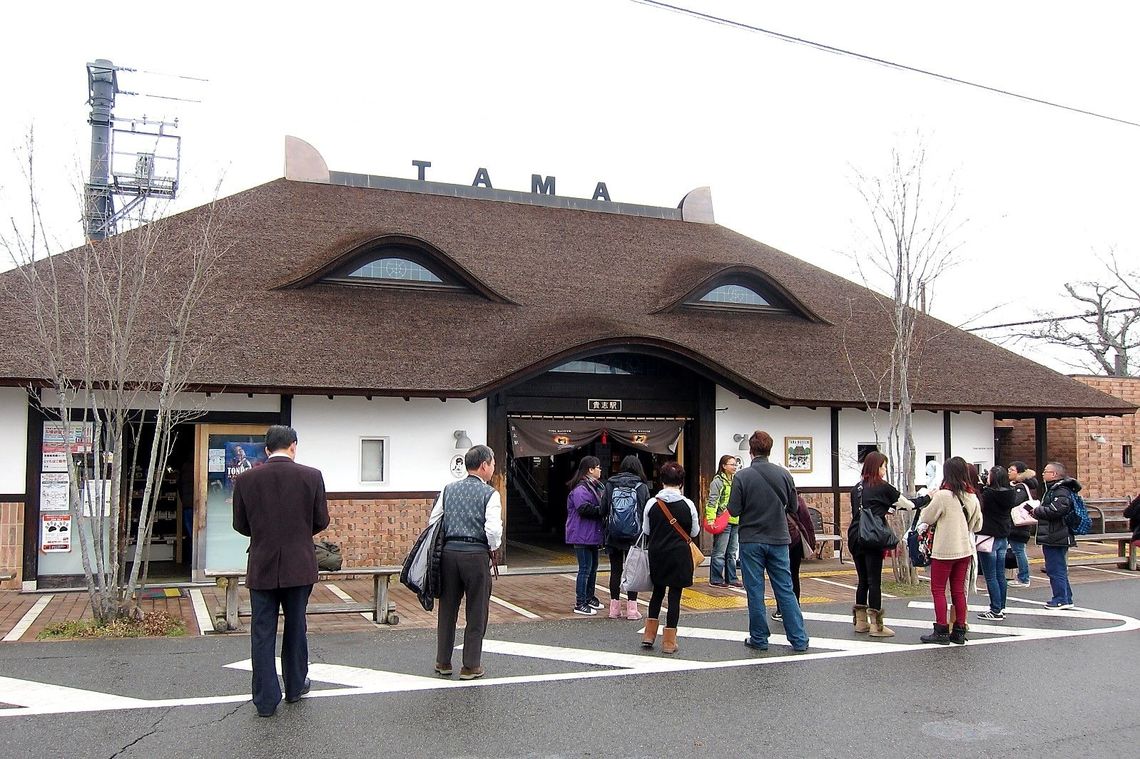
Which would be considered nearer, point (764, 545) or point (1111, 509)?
point (764, 545)

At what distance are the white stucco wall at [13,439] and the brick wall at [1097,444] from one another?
18907 millimetres

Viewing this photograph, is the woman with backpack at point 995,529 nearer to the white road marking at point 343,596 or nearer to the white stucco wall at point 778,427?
the white stucco wall at point 778,427

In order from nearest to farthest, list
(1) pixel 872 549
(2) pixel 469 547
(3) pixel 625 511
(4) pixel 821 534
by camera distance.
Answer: (2) pixel 469 547 < (1) pixel 872 549 < (3) pixel 625 511 < (4) pixel 821 534

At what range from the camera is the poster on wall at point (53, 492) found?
1195 cm

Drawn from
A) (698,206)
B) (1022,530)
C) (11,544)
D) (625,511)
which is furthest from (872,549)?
(698,206)

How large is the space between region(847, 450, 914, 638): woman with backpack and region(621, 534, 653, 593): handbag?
202cm

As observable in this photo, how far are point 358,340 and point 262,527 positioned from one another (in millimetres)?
7619

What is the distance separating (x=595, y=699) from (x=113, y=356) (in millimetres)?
5922

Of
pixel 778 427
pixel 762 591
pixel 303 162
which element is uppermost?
pixel 303 162

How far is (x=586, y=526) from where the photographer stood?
10.2m

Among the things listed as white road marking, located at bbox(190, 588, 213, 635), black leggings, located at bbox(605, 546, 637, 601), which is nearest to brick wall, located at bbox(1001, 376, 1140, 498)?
black leggings, located at bbox(605, 546, 637, 601)

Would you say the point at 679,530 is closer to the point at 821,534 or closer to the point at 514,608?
the point at 514,608

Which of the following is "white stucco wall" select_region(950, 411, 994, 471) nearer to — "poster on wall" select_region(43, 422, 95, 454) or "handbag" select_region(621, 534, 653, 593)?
"handbag" select_region(621, 534, 653, 593)

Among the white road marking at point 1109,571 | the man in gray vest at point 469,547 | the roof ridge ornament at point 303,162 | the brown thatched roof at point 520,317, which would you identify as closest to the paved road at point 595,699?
the man in gray vest at point 469,547
